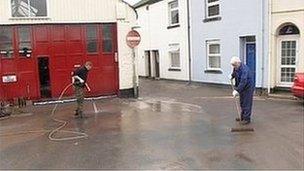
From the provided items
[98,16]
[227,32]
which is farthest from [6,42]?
[227,32]

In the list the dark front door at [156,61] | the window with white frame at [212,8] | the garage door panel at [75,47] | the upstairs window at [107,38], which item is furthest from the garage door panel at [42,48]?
the dark front door at [156,61]

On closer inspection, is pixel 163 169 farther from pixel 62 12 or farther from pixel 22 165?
pixel 62 12

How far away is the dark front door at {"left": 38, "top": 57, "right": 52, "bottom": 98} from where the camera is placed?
57.2 ft

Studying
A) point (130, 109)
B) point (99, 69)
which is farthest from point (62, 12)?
point (130, 109)

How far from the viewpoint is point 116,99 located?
18109mm

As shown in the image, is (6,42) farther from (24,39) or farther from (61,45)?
(61,45)

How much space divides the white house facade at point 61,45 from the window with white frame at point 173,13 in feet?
27.0

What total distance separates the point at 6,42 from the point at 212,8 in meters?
10.6

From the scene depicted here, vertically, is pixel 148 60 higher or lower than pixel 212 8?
lower

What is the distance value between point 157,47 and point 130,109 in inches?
586

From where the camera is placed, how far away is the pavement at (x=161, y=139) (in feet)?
26.9

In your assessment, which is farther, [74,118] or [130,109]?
[130,109]

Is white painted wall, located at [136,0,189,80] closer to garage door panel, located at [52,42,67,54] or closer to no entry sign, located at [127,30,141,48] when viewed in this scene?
no entry sign, located at [127,30,141,48]

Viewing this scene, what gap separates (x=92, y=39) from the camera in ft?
59.2
